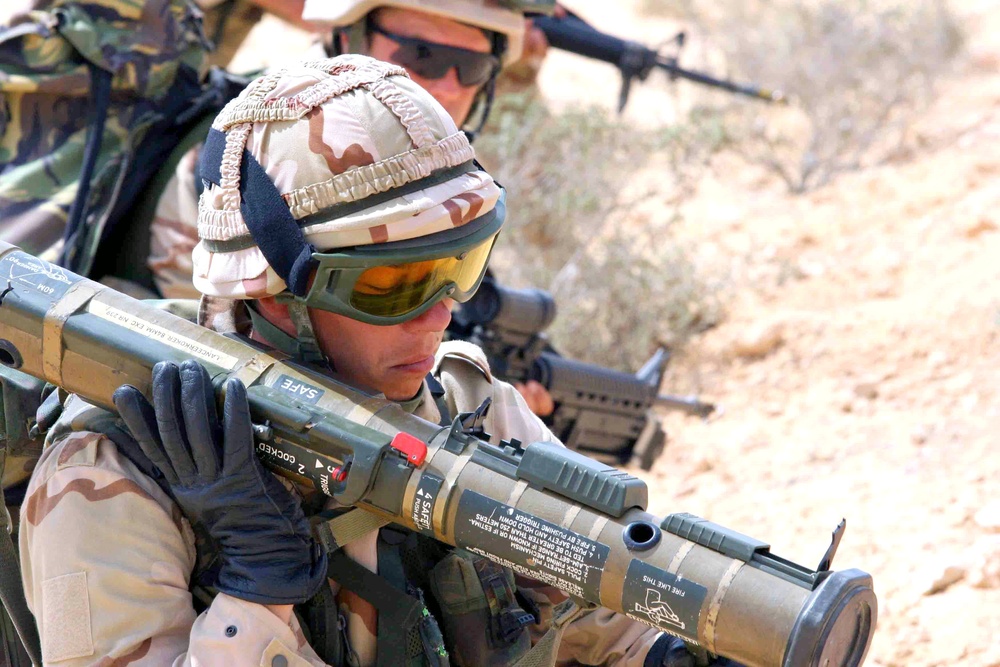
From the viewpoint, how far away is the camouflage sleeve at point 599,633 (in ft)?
→ 9.57

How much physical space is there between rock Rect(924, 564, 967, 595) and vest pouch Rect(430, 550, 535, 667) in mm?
1747

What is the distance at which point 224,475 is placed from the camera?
7.48 feet

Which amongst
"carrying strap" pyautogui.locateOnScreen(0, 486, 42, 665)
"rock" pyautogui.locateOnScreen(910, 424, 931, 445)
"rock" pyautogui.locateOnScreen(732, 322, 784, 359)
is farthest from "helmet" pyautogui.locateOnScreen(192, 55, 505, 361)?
"rock" pyautogui.locateOnScreen(732, 322, 784, 359)

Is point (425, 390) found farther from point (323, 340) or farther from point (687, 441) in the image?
point (687, 441)

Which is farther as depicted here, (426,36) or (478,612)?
(426,36)

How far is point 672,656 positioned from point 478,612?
428mm

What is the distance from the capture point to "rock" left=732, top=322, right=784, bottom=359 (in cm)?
700

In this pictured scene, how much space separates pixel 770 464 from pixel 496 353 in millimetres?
1407

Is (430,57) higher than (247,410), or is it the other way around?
(247,410)

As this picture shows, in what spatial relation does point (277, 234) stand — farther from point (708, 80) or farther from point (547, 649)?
point (708, 80)

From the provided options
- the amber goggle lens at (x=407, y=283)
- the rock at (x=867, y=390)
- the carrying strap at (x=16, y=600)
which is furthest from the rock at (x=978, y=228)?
the carrying strap at (x=16, y=600)

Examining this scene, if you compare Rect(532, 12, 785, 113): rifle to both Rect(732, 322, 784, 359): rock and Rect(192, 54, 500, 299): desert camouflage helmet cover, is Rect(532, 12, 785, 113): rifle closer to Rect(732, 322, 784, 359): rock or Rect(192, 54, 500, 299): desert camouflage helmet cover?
Rect(732, 322, 784, 359): rock

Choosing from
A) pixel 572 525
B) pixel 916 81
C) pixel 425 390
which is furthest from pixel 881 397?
pixel 916 81

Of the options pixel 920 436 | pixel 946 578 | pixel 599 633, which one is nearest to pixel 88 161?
pixel 599 633
